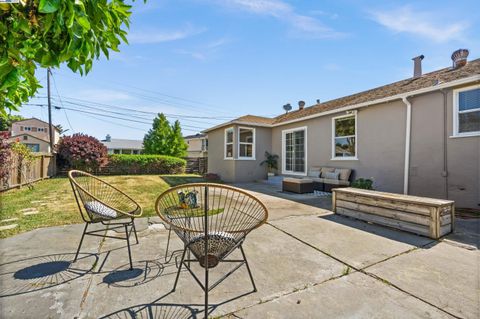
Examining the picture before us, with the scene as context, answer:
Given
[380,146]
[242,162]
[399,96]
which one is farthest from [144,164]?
[399,96]

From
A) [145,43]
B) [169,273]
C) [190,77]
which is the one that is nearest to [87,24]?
[169,273]

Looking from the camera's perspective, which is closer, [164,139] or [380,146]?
[380,146]

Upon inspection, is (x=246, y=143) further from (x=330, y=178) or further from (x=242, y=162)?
(x=330, y=178)

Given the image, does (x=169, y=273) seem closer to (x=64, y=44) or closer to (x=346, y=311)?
(x=346, y=311)

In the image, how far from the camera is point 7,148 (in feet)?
22.2

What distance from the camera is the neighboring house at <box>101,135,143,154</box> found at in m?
36.5

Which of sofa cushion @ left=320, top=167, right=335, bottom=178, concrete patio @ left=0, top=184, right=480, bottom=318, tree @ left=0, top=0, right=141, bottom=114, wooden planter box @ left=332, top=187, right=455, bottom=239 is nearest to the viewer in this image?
tree @ left=0, top=0, right=141, bottom=114

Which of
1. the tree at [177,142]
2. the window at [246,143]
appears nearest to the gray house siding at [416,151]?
the window at [246,143]

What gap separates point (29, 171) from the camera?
888 centimetres

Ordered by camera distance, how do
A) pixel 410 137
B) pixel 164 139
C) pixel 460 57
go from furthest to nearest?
1. pixel 164 139
2. pixel 460 57
3. pixel 410 137

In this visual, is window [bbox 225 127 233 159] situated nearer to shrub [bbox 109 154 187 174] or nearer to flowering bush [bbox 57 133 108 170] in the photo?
shrub [bbox 109 154 187 174]

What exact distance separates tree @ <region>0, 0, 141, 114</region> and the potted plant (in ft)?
34.1

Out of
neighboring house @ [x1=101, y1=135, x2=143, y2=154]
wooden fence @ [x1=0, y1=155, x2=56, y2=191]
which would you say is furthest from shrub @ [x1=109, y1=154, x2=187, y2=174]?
neighboring house @ [x1=101, y1=135, x2=143, y2=154]

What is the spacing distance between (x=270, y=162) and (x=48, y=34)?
10.7 m
